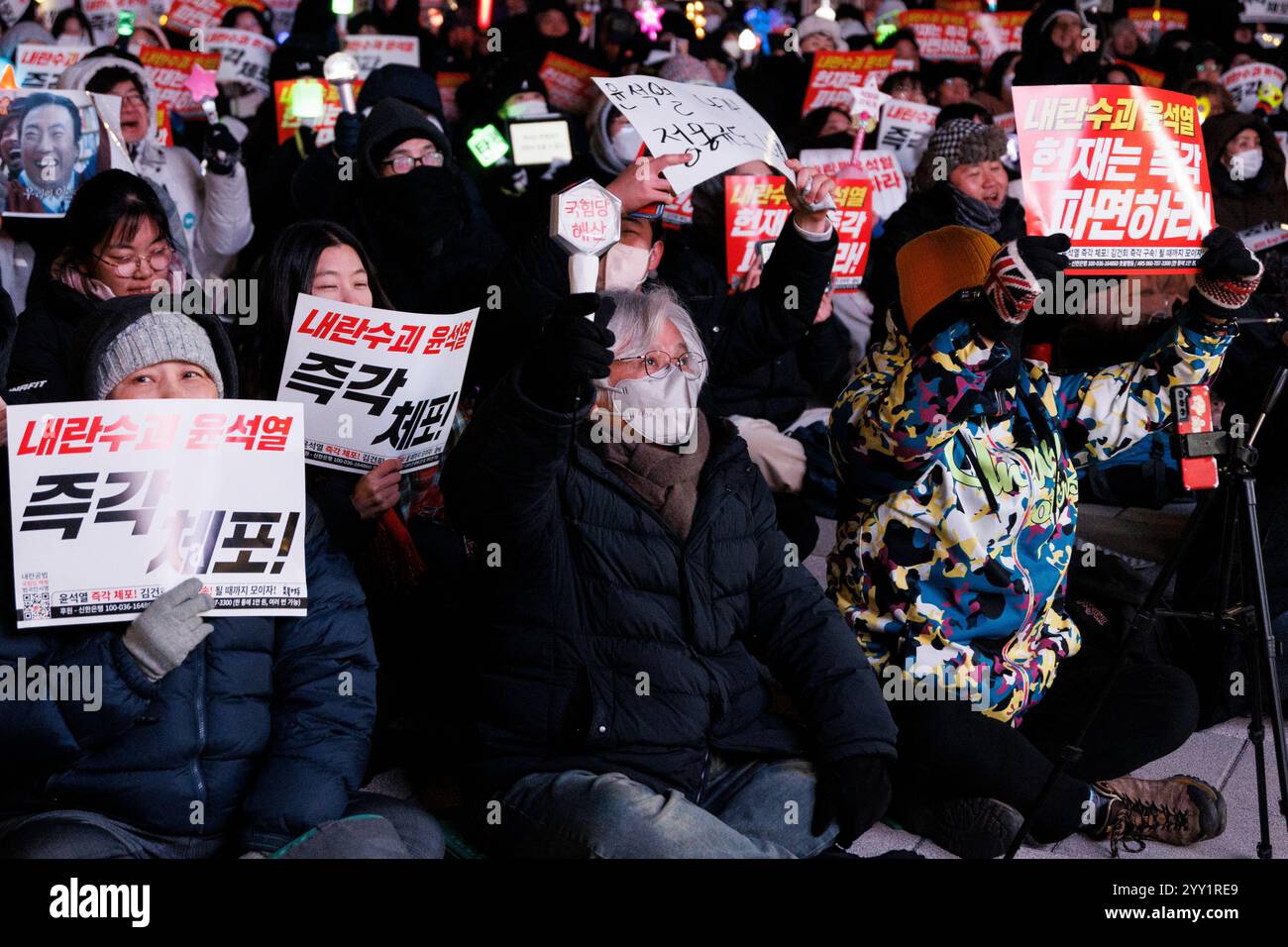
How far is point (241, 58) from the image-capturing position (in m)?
7.99

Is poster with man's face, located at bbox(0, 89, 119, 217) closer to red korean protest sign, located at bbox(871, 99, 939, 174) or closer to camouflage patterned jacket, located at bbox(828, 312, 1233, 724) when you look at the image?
camouflage patterned jacket, located at bbox(828, 312, 1233, 724)

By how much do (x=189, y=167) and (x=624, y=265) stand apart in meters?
3.10

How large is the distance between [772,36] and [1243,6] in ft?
12.5

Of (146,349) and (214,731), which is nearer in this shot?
(214,731)

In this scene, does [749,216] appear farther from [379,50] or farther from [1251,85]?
[1251,85]

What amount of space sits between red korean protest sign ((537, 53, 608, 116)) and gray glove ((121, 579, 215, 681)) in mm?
5797

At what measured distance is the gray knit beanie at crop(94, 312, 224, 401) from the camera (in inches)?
111

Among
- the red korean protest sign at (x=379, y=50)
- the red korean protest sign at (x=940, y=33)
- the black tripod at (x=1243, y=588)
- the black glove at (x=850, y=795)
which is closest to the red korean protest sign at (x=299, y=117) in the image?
the red korean protest sign at (x=379, y=50)

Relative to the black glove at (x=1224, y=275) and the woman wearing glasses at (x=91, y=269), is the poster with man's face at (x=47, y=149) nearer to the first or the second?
the woman wearing glasses at (x=91, y=269)

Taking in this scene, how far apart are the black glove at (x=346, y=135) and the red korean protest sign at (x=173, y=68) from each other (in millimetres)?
1518

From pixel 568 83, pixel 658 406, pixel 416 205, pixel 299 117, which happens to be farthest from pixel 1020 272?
pixel 568 83

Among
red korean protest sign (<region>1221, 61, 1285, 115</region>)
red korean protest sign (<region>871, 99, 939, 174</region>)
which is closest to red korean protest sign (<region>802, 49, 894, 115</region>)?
red korean protest sign (<region>871, 99, 939, 174</region>)

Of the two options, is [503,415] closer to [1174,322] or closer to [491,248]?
[1174,322]

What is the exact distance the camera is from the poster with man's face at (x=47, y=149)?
4.77 meters
